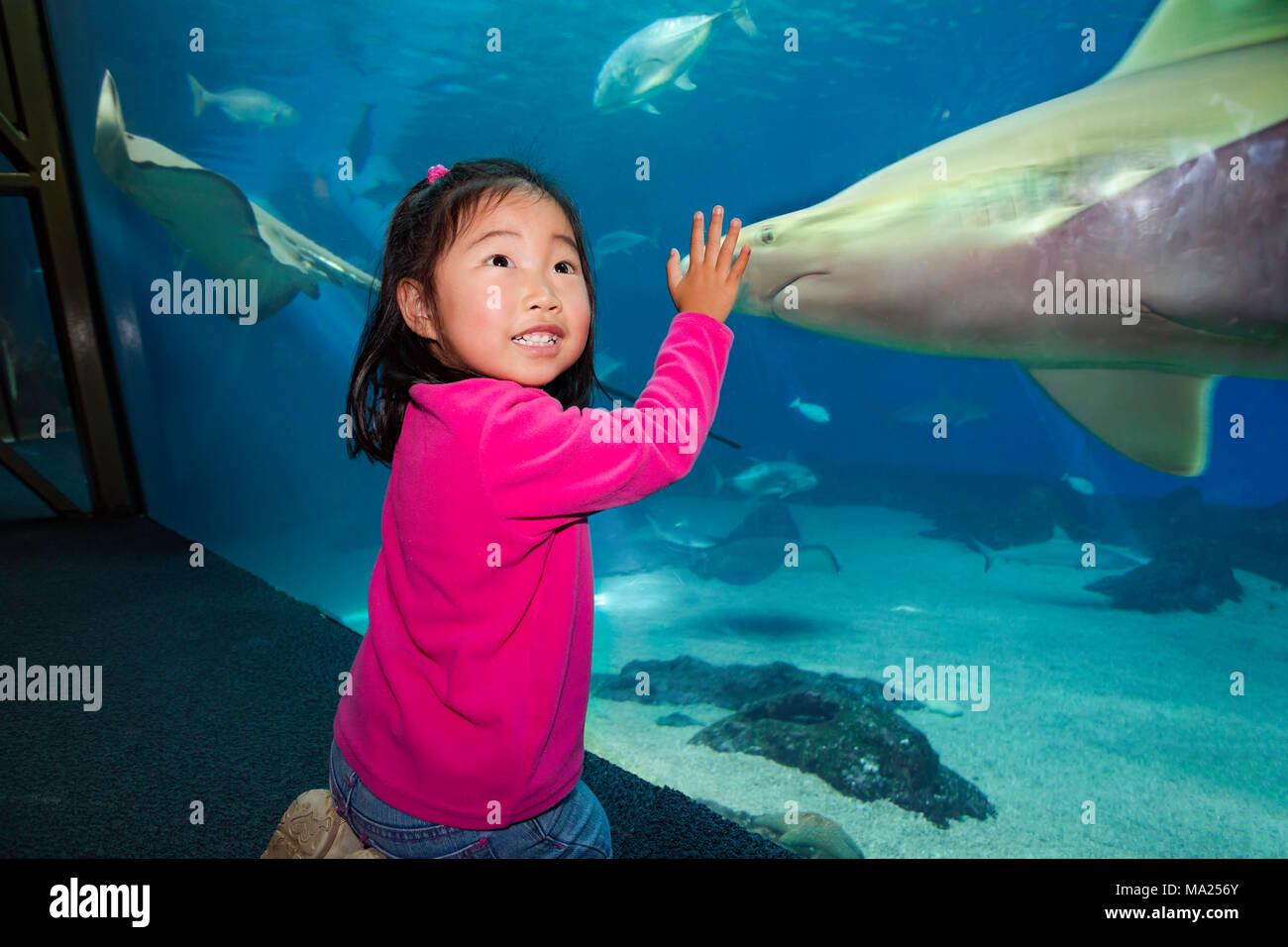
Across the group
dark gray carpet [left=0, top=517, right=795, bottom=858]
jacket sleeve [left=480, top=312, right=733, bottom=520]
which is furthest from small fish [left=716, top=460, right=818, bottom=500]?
jacket sleeve [left=480, top=312, right=733, bottom=520]

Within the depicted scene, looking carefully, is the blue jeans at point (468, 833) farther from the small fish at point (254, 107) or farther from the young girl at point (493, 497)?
the small fish at point (254, 107)

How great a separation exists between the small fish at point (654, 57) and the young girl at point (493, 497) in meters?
4.89

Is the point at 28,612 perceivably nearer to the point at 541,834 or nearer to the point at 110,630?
the point at 110,630

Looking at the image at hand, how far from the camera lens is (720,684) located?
4961 millimetres

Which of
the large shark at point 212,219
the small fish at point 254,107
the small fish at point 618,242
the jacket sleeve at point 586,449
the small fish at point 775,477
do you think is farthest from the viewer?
the small fish at point 618,242

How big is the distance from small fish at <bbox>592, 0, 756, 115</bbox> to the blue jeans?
5309 millimetres

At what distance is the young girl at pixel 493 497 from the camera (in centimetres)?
83

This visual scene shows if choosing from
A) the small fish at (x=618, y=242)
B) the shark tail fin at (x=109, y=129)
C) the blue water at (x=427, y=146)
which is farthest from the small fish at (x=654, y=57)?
the shark tail fin at (x=109, y=129)

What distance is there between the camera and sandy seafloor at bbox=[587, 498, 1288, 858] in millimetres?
2828

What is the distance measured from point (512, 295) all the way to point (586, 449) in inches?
10.0

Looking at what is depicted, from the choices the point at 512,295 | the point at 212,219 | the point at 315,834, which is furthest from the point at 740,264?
the point at 212,219
